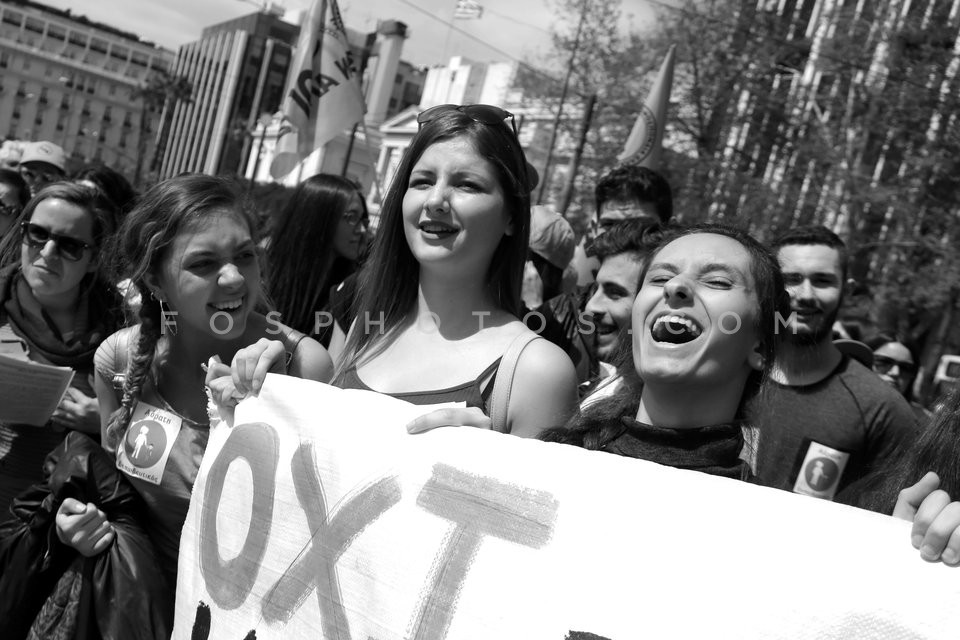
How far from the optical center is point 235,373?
223cm

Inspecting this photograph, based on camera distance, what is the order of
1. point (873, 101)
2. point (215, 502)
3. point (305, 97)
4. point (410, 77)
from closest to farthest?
point (215, 502) < point (305, 97) < point (873, 101) < point (410, 77)

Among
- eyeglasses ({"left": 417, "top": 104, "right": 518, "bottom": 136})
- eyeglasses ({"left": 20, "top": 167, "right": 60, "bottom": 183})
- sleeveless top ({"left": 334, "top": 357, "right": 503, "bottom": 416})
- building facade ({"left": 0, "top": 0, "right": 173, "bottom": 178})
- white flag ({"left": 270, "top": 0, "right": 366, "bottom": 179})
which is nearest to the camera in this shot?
sleeveless top ({"left": 334, "top": 357, "right": 503, "bottom": 416})

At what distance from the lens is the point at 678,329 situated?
6.16 ft

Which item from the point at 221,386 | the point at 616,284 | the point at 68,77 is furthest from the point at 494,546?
the point at 68,77

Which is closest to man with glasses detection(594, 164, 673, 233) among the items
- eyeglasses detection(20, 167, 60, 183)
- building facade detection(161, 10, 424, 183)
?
eyeglasses detection(20, 167, 60, 183)

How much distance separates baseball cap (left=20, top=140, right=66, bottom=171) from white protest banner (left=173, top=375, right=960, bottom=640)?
16.0 feet

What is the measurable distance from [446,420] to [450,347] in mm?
373

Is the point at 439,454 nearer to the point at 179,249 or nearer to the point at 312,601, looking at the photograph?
the point at 312,601

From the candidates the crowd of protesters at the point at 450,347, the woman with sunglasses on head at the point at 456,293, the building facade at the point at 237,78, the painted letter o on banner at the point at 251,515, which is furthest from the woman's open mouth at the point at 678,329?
the building facade at the point at 237,78

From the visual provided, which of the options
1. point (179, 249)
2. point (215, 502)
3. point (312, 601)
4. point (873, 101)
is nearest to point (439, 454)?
point (312, 601)

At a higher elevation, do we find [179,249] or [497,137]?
[497,137]

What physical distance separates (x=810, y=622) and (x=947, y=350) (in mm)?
20701

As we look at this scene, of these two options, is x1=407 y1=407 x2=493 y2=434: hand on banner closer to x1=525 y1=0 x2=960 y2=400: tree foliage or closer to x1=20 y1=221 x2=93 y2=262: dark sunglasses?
x1=20 y1=221 x2=93 y2=262: dark sunglasses

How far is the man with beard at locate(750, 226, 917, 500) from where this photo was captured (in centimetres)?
299
